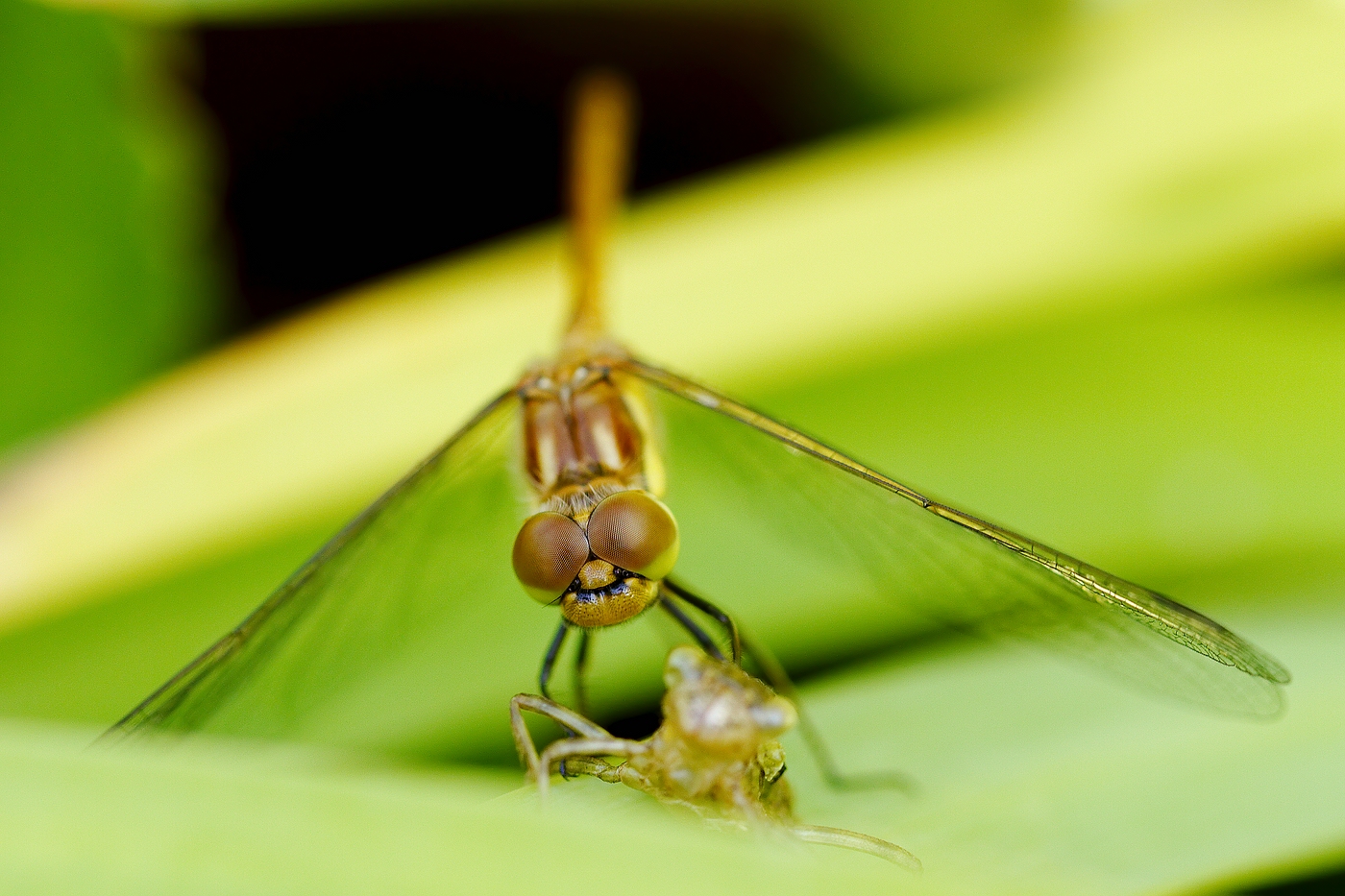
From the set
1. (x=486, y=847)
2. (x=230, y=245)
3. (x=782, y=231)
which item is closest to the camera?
(x=486, y=847)

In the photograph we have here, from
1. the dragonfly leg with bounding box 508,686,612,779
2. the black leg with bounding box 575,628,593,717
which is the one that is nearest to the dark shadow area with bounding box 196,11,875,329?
the black leg with bounding box 575,628,593,717

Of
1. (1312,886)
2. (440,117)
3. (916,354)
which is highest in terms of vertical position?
(440,117)

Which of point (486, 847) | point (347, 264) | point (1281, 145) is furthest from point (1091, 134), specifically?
point (486, 847)

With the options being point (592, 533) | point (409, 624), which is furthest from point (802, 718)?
point (409, 624)

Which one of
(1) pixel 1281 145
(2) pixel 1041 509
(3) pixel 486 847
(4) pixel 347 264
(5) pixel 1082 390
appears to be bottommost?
(3) pixel 486 847

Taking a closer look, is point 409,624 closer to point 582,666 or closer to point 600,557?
point 582,666

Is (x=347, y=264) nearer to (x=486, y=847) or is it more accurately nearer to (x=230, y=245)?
(x=230, y=245)

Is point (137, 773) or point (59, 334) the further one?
point (59, 334)
